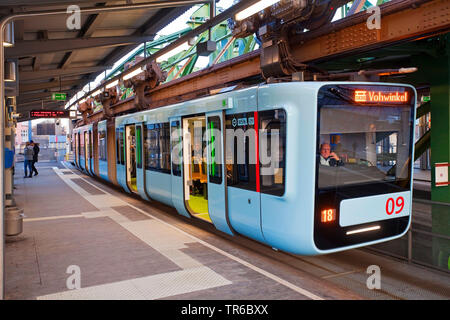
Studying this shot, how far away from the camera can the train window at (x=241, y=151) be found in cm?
634

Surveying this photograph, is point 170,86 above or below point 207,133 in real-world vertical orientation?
above

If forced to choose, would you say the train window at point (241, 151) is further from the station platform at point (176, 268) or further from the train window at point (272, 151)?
the station platform at point (176, 268)

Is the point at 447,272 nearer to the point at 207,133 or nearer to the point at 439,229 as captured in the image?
the point at 439,229

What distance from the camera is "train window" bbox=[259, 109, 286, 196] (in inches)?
224

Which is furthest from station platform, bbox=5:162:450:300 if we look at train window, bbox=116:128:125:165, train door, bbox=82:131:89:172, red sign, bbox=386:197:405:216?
train door, bbox=82:131:89:172

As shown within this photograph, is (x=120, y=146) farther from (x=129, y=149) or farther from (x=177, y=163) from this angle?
(x=177, y=163)

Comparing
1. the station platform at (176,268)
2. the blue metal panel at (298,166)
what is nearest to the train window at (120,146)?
the station platform at (176,268)

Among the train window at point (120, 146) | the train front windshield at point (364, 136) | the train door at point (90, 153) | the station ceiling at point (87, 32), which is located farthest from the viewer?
the train door at point (90, 153)

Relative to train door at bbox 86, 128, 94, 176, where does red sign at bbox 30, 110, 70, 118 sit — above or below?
above

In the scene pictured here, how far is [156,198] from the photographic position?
10883 mm

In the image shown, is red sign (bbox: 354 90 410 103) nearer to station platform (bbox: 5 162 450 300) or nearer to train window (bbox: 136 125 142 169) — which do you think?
station platform (bbox: 5 162 450 300)

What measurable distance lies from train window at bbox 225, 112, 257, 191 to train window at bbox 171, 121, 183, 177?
225cm

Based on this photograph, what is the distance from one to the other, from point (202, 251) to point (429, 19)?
4968mm

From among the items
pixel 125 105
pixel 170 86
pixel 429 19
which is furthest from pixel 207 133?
pixel 125 105
